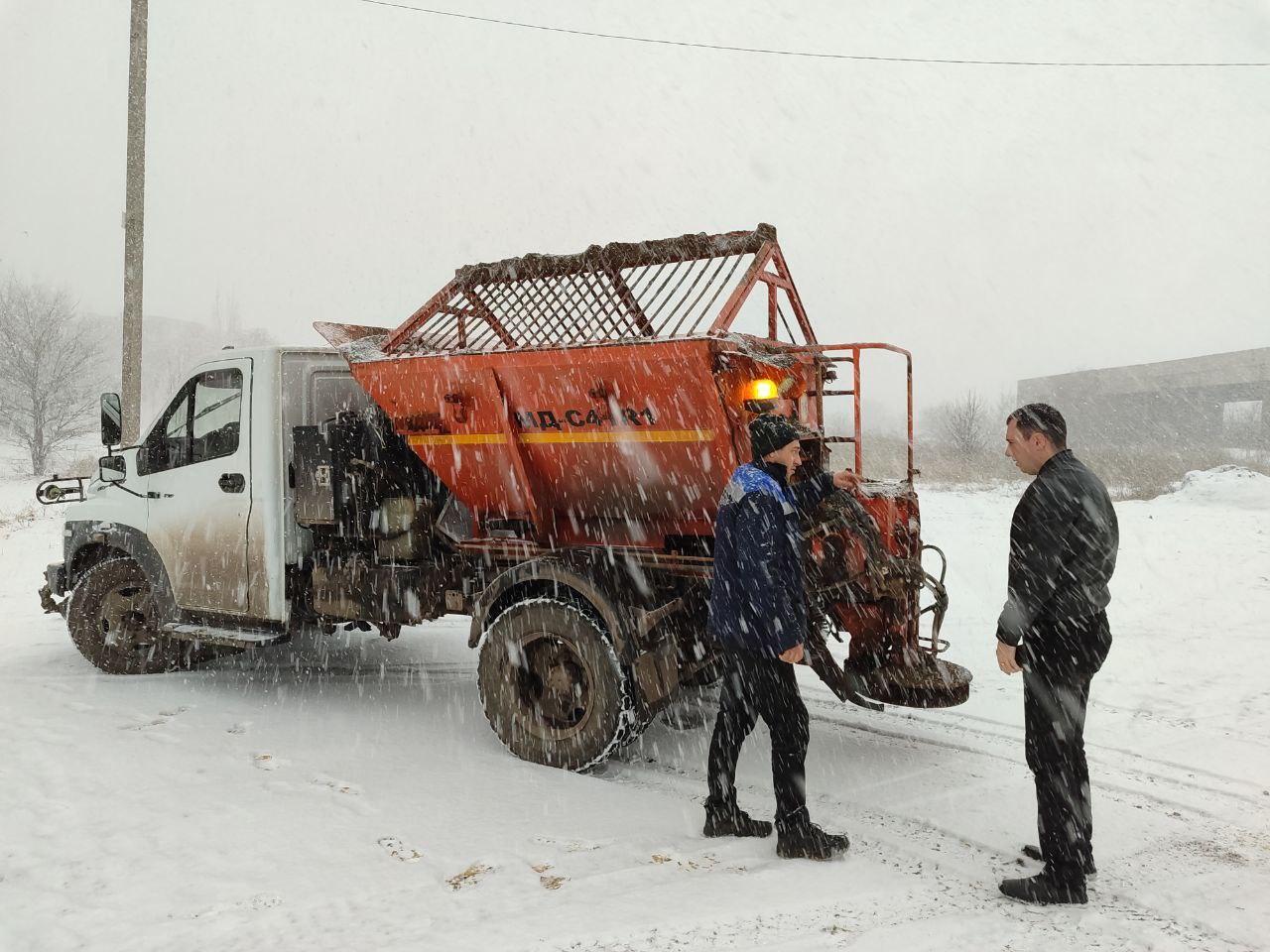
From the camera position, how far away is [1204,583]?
903cm

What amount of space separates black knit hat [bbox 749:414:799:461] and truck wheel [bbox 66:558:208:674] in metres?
4.95

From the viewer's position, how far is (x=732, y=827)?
12.3 ft

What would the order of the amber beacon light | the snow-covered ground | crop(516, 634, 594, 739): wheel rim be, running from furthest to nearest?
crop(516, 634, 594, 739): wheel rim < the amber beacon light < the snow-covered ground

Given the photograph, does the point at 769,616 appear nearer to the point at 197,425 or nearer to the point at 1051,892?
the point at 1051,892

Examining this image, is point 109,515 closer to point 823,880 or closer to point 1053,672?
point 823,880

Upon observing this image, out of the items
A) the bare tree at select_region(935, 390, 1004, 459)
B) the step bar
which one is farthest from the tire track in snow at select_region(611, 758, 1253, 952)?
the bare tree at select_region(935, 390, 1004, 459)

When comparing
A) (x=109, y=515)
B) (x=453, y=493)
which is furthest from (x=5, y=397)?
(x=453, y=493)

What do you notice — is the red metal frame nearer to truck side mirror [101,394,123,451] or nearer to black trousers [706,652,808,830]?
black trousers [706,652,808,830]

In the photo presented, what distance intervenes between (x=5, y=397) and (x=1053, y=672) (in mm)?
36471

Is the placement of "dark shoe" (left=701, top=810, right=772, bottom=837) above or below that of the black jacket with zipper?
below

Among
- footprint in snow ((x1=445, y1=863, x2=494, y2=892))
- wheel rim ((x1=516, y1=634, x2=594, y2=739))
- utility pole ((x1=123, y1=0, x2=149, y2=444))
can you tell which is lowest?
footprint in snow ((x1=445, y1=863, x2=494, y2=892))

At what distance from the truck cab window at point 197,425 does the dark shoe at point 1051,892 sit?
202 inches

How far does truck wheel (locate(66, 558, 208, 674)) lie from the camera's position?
630cm

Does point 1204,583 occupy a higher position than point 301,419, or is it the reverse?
point 301,419
